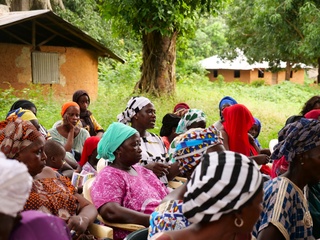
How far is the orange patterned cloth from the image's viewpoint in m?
2.96

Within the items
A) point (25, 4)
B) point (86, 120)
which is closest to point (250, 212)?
point (86, 120)

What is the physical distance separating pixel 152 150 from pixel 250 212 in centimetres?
299

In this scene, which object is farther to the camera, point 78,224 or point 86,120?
point 86,120

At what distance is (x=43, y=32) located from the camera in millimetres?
13953

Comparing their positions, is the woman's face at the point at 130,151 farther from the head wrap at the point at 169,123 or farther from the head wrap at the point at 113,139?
the head wrap at the point at 169,123

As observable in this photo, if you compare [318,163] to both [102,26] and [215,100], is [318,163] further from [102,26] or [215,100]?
[102,26]

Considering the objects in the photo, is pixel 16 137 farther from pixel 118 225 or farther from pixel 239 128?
pixel 239 128

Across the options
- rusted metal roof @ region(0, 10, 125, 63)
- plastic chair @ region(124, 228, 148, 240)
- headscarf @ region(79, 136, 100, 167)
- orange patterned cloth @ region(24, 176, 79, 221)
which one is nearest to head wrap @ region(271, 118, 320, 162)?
plastic chair @ region(124, 228, 148, 240)

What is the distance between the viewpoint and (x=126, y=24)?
12719mm

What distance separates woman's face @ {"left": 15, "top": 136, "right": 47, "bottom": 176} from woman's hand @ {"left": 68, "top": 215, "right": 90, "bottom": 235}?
37cm

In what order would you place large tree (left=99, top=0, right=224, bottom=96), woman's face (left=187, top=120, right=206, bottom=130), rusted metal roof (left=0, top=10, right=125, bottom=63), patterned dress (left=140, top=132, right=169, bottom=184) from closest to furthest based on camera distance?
1. patterned dress (left=140, top=132, right=169, bottom=184)
2. woman's face (left=187, top=120, right=206, bottom=130)
3. large tree (left=99, top=0, right=224, bottom=96)
4. rusted metal roof (left=0, top=10, right=125, bottom=63)

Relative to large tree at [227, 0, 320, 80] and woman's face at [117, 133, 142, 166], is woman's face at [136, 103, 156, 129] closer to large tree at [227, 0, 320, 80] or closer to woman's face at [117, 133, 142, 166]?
woman's face at [117, 133, 142, 166]

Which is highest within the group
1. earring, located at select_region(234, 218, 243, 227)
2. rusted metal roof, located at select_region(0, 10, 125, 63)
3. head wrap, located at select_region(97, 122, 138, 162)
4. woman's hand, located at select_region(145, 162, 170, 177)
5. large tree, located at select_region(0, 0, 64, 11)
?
large tree, located at select_region(0, 0, 64, 11)

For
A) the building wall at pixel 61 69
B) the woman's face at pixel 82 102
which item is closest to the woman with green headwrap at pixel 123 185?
the woman's face at pixel 82 102
